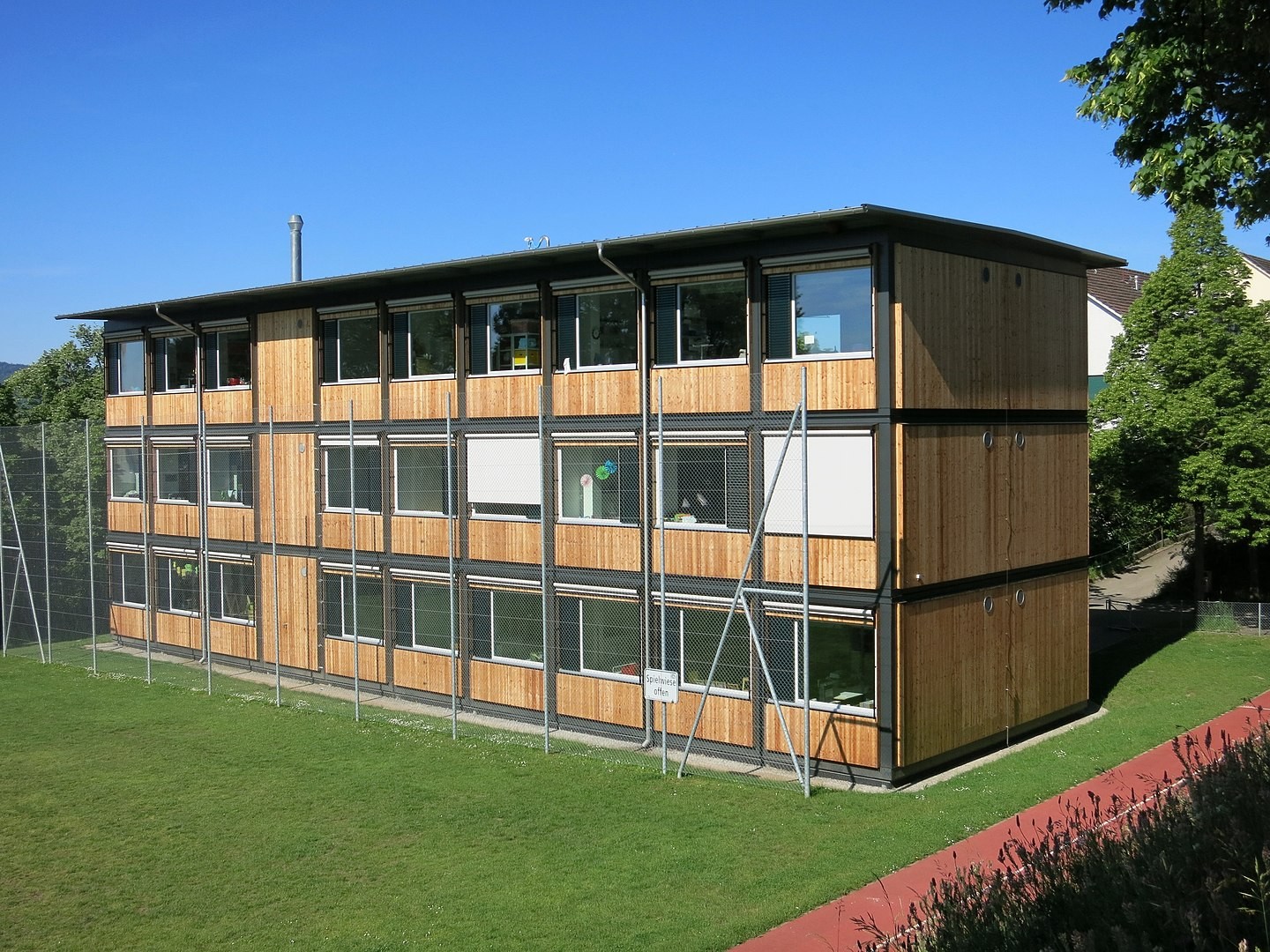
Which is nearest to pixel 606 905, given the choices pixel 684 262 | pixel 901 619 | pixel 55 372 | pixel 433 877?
pixel 433 877

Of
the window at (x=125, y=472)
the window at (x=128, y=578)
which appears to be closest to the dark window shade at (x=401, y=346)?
the window at (x=125, y=472)

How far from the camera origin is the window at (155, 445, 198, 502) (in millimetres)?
27859

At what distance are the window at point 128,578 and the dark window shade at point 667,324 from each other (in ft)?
55.0

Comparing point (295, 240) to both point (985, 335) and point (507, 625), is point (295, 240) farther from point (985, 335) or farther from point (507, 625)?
point (985, 335)

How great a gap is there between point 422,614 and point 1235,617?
18549 mm

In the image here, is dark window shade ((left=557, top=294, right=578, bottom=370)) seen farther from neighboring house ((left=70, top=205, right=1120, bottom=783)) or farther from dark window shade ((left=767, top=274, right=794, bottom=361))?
dark window shade ((left=767, top=274, right=794, bottom=361))

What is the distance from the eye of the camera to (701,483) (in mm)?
18484

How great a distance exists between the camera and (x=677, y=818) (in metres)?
14.6

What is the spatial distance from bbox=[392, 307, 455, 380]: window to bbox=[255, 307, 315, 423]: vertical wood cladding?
2.54 metres

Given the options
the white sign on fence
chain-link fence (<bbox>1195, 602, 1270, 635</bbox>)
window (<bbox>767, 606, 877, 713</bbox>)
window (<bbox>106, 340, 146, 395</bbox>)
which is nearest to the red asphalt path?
window (<bbox>767, 606, 877, 713</bbox>)

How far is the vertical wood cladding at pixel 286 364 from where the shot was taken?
82.1ft

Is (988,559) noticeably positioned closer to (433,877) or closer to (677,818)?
(677,818)

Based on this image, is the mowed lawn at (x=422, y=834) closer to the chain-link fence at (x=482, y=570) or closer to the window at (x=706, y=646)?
the chain-link fence at (x=482, y=570)

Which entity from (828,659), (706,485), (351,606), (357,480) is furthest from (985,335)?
(351,606)
